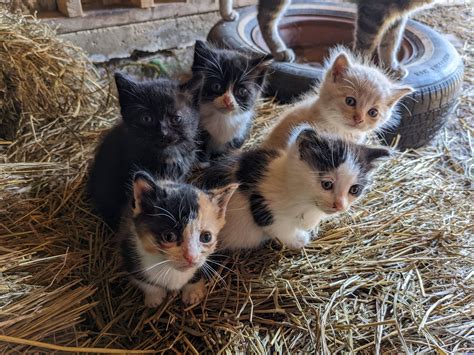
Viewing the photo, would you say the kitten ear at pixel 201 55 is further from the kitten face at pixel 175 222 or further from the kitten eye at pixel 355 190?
the kitten eye at pixel 355 190

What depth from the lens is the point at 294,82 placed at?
3.50m

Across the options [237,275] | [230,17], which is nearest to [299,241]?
[237,275]

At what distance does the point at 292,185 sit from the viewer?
6.77ft

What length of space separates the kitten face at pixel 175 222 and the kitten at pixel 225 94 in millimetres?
787

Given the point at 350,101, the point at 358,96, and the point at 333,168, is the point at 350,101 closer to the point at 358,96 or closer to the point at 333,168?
the point at 358,96

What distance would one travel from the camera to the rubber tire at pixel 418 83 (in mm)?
3350

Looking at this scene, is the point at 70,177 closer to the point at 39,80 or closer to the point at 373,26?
the point at 39,80

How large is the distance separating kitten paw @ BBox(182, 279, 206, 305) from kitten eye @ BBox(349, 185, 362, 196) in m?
0.78

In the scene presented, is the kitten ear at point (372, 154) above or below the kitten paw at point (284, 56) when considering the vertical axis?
above

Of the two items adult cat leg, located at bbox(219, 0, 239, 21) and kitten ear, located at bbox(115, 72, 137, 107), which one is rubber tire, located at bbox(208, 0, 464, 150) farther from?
kitten ear, located at bbox(115, 72, 137, 107)

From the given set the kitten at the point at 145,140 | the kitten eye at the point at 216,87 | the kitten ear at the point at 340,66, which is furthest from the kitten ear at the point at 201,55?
the kitten ear at the point at 340,66

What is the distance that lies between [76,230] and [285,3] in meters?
2.45

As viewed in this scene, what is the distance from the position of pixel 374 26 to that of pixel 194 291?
8.02 feet

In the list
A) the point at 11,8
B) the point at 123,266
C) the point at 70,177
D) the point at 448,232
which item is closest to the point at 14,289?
the point at 123,266
